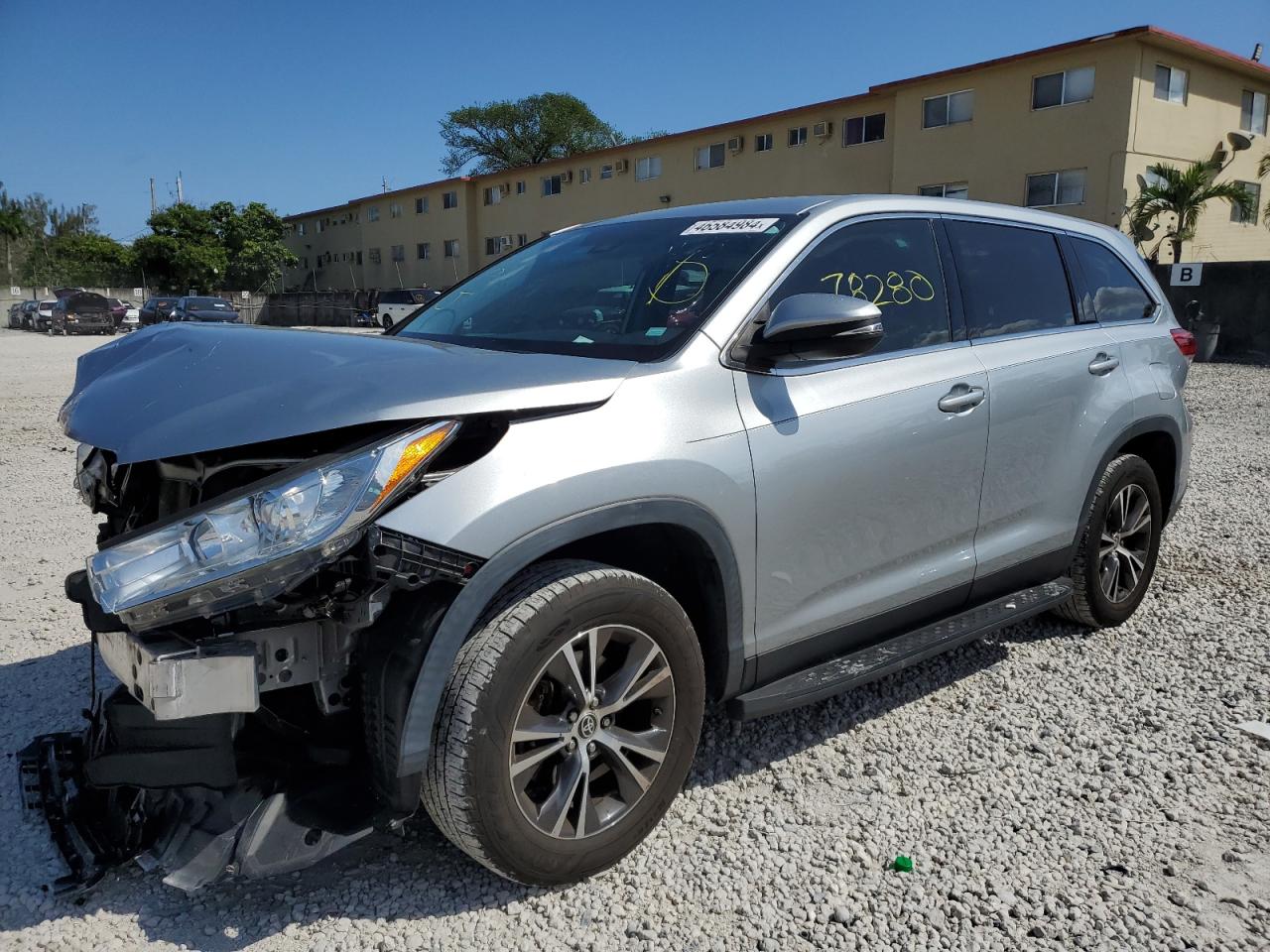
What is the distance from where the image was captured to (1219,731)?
3477mm

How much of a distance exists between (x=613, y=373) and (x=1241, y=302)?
21676 millimetres

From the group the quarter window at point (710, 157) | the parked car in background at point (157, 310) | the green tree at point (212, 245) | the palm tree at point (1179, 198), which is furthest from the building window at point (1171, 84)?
the green tree at point (212, 245)

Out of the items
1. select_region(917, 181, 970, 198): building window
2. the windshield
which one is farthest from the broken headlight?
select_region(917, 181, 970, 198): building window

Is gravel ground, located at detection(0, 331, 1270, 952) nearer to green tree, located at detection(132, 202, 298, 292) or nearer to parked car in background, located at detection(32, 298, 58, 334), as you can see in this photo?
parked car in background, located at detection(32, 298, 58, 334)

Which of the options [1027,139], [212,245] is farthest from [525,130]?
[1027,139]

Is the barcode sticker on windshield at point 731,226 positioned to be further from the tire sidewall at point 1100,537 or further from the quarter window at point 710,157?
the quarter window at point 710,157

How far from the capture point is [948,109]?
87.6ft

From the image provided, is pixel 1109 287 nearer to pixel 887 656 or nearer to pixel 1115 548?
pixel 1115 548

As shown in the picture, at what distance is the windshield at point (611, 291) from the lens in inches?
113

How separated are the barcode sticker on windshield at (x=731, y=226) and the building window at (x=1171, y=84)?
25552 millimetres

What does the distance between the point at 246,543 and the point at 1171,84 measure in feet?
92.6

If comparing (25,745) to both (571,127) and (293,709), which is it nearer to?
(293,709)

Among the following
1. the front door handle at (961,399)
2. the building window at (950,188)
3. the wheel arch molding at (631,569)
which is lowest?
the wheel arch molding at (631,569)

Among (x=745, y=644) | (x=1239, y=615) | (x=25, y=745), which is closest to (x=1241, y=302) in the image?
(x=1239, y=615)
